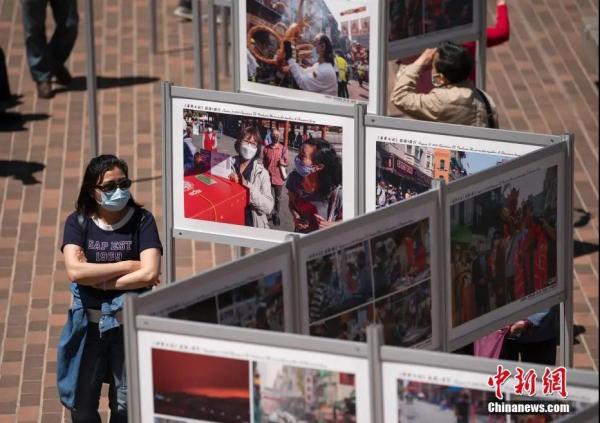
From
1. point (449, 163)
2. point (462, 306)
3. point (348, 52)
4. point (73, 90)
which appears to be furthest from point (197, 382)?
point (73, 90)

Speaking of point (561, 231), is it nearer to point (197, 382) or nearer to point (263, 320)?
point (263, 320)

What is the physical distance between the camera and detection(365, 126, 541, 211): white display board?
634 cm

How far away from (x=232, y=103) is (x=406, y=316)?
184cm

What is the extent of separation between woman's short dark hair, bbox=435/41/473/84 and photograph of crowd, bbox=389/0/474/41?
102 centimetres

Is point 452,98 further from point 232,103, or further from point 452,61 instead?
point 232,103

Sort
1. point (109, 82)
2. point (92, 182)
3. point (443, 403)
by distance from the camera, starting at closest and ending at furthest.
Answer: point (443, 403) → point (92, 182) → point (109, 82)

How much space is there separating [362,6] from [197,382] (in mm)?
3852

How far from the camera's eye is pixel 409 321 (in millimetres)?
5543

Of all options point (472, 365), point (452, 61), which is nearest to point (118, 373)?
point (472, 365)

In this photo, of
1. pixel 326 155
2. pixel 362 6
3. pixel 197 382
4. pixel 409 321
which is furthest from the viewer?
pixel 362 6

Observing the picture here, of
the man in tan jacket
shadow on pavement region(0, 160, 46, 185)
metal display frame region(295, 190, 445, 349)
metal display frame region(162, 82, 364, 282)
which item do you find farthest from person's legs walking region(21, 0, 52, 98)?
metal display frame region(295, 190, 445, 349)

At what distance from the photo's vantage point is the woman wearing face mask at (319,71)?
319 inches

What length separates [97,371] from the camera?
20.9 feet

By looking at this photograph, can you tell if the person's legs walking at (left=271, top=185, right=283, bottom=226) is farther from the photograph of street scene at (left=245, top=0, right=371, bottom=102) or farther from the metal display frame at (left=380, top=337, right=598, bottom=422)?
the metal display frame at (left=380, top=337, right=598, bottom=422)
